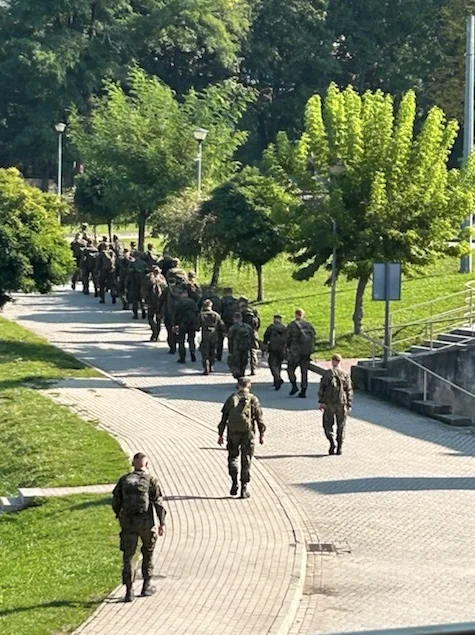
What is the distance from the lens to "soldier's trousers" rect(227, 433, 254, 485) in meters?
16.9

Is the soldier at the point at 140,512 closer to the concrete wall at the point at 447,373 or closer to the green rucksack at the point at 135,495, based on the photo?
the green rucksack at the point at 135,495

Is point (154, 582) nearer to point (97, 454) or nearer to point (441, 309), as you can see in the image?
point (97, 454)

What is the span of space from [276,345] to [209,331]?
1799mm

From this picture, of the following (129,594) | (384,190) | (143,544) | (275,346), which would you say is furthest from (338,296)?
(129,594)

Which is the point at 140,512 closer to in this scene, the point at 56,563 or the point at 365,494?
the point at 56,563

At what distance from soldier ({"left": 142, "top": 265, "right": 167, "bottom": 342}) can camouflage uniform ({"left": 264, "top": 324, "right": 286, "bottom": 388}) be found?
611 centimetres

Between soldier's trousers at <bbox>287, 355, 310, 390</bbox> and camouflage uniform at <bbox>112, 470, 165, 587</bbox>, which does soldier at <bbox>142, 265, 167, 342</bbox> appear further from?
camouflage uniform at <bbox>112, 470, 165, 587</bbox>

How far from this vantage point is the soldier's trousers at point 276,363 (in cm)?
2550

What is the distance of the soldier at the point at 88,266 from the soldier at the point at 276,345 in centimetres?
1464

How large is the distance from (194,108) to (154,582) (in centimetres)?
3589

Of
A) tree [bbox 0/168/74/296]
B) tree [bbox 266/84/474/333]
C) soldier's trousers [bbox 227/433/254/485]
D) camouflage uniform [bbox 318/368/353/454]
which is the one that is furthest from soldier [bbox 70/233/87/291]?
soldier's trousers [bbox 227/433/254/485]

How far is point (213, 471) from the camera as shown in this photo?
60.9 ft

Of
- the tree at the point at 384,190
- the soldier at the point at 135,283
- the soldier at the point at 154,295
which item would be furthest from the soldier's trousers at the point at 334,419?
the soldier at the point at 135,283

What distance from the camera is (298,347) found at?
80.8 ft
